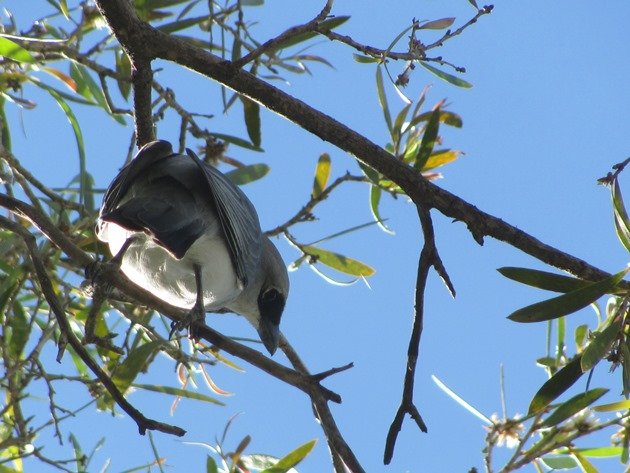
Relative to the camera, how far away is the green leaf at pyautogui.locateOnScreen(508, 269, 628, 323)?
2.41 metres

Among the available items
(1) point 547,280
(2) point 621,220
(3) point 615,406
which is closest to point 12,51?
(1) point 547,280

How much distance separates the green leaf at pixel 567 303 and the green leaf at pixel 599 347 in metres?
0.10

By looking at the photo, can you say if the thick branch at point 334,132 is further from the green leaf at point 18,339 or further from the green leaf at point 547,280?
the green leaf at point 18,339

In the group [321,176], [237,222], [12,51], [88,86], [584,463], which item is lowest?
[584,463]

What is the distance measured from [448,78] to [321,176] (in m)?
1.10

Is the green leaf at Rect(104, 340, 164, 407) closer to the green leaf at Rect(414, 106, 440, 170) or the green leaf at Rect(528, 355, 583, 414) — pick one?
the green leaf at Rect(414, 106, 440, 170)

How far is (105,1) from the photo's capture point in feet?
8.39

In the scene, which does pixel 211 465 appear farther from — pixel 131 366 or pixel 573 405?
pixel 573 405

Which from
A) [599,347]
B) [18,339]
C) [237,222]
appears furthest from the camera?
[237,222]

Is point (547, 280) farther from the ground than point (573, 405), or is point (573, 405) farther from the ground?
→ point (547, 280)

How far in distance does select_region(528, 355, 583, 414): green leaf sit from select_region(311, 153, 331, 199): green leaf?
173 cm

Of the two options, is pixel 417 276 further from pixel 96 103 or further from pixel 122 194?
pixel 96 103

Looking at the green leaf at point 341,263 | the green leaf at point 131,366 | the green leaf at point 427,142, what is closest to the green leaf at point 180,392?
the green leaf at point 131,366

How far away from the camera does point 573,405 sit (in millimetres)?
2707
